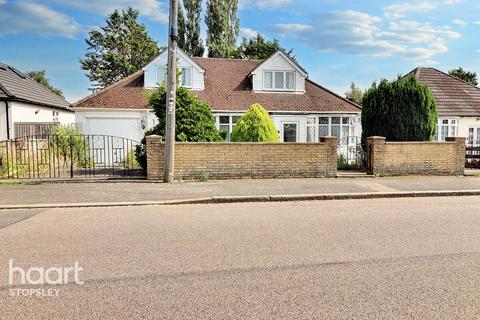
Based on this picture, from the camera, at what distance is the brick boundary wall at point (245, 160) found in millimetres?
10805

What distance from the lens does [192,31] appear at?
40.1m

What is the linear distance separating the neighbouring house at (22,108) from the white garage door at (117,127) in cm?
155

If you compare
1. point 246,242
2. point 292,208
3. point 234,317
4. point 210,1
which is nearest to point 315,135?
point 292,208

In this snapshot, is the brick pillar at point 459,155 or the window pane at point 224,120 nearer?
the brick pillar at point 459,155

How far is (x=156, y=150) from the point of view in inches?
424

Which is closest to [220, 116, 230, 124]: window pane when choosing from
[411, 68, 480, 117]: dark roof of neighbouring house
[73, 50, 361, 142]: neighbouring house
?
[73, 50, 361, 142]: neighbouring house

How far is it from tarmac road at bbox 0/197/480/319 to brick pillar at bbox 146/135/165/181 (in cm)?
342

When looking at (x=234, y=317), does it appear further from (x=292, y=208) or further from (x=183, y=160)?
(x=183, y=160)

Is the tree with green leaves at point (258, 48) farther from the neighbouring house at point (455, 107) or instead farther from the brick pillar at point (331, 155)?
the brick pillar at point (331, 155)

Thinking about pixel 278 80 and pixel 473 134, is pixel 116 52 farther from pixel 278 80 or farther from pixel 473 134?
pixel 473 134

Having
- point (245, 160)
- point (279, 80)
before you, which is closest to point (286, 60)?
point (279, 80)

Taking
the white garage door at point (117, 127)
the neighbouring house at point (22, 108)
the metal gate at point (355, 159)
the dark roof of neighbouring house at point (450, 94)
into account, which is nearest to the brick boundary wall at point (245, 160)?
the metal gate at point (355, 159)

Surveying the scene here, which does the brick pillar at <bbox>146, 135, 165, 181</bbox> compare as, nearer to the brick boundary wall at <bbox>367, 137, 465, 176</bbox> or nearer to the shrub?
the shrub

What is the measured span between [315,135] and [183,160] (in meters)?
12.5
